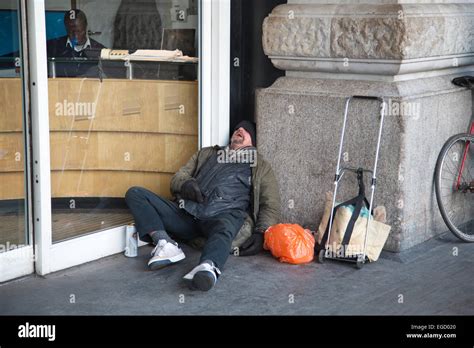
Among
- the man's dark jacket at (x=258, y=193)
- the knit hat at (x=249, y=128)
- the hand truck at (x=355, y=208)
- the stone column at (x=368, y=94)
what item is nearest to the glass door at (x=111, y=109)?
the man's dark jacket at (x=258, y=193)

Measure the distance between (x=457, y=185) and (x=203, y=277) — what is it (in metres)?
2.46

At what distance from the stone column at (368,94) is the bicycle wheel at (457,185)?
0.08 metres

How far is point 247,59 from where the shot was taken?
6781 mm

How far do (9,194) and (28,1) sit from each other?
1205 millimetres

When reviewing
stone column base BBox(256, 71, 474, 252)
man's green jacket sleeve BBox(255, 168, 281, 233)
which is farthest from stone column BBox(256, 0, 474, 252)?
man's green jacket sleeve BBox(255, 168, 281, 233)

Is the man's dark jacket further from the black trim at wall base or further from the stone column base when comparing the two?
the black trim at wall base

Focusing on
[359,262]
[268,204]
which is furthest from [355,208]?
[268,204]

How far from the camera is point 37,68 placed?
17.4ft

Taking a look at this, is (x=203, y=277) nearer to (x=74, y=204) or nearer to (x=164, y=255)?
(x=164, y=255)

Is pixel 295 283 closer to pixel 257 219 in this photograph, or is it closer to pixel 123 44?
pixel 257 219

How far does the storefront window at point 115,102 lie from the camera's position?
→ 18.5ft

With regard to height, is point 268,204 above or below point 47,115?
below

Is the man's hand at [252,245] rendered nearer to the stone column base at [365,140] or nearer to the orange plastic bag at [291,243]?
the orange plastic bag at [291,243]
